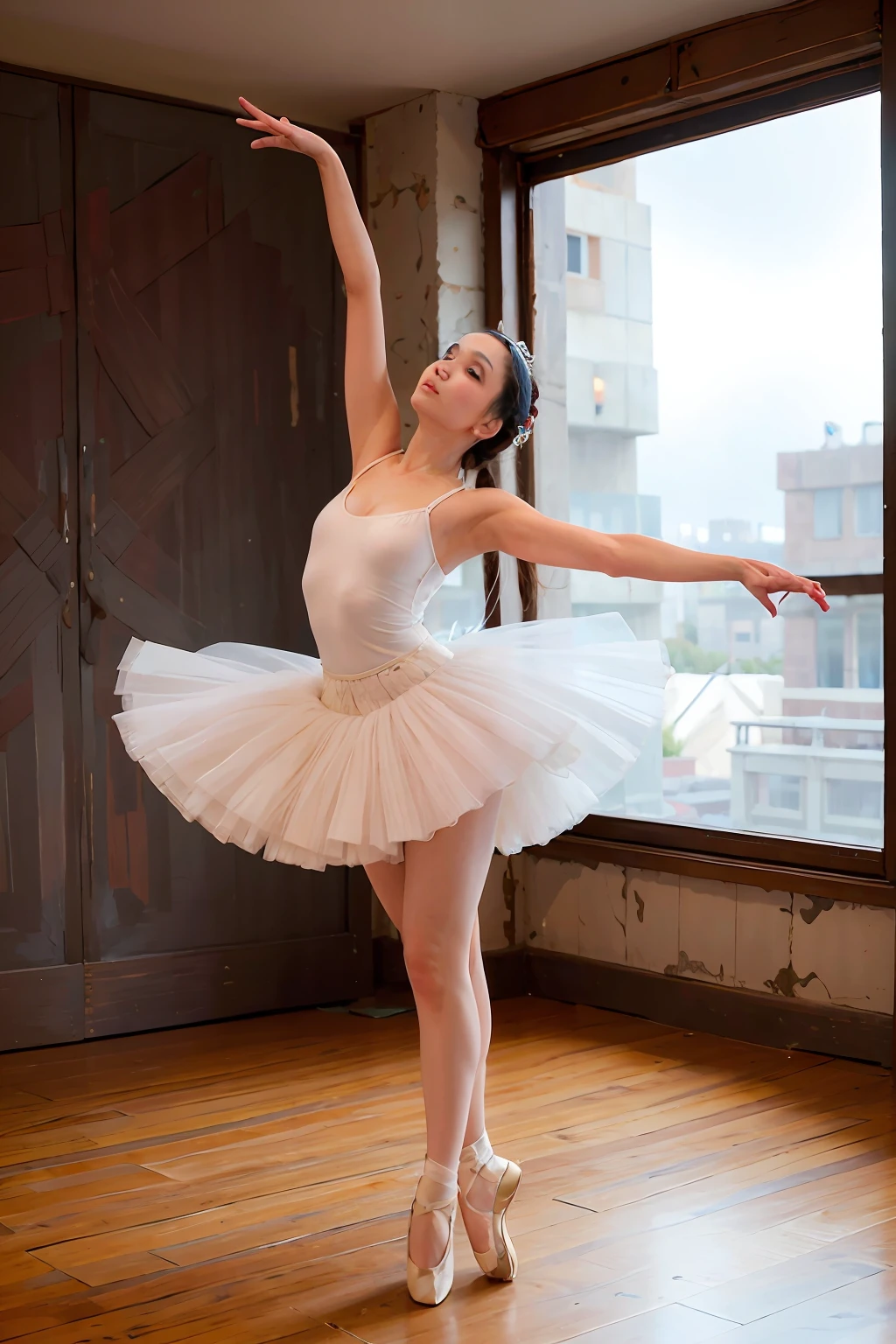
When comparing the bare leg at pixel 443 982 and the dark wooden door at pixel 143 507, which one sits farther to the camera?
the dark wooden door at pixel 143 507

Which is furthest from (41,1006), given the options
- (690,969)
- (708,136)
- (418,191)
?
(708,136)

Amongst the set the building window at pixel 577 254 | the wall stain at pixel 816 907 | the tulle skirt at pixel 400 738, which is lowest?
the wall stain at pixel 816 907

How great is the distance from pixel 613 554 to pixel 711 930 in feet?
6.25

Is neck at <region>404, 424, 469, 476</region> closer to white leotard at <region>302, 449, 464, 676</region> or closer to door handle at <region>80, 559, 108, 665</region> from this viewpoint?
white leotard at <region>302, 449, 464, 676</region>

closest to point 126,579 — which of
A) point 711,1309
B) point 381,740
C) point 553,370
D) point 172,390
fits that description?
point 172,390

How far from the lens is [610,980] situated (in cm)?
400

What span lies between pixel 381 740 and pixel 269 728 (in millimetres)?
240

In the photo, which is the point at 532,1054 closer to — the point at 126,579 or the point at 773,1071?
the point at 773,1071

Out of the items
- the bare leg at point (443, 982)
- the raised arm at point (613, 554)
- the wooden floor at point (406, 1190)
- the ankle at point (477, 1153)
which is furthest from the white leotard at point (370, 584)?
the wooden floor at point (406, 1190)

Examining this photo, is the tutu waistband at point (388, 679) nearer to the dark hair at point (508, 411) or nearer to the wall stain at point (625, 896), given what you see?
the dark hair at point (508, 411)

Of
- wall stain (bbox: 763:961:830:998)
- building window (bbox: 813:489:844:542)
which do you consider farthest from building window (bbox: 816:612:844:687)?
wall stain (bbox: 763:961:830:998)

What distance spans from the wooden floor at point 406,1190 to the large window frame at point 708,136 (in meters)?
0.49

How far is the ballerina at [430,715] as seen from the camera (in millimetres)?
2133

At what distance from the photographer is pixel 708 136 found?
3734 mm
